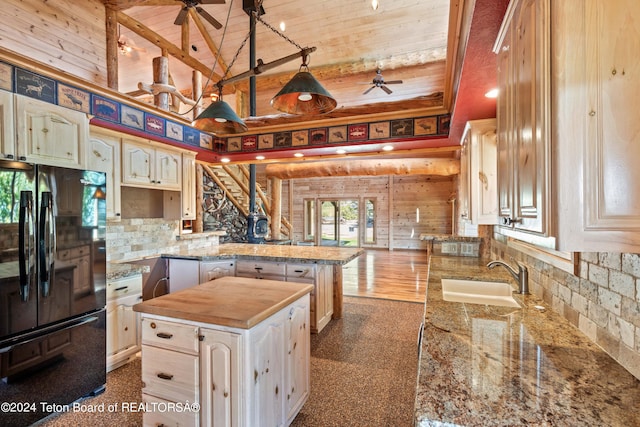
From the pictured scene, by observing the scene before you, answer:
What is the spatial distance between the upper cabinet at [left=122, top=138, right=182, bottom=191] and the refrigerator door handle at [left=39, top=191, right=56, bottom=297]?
1.19 meters

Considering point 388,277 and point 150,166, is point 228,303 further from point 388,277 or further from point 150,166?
point 388,277

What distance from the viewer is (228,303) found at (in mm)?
1673

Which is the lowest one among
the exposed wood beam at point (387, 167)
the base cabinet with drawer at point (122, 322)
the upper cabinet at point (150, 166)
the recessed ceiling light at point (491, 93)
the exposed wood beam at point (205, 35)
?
the base cabinet with drawer at point (122, 322)

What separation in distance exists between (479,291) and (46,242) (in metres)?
3.07

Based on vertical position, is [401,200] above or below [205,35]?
below

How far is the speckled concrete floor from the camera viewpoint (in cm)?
200

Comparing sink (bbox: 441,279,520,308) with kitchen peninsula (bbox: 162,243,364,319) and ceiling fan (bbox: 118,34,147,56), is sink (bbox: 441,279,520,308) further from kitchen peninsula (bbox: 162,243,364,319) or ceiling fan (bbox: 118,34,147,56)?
ceiling fan (bbox: 118,34,147,56)

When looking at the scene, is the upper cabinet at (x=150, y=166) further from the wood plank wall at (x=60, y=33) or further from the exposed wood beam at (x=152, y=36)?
the exposed wood beam at (x=152, y=36)

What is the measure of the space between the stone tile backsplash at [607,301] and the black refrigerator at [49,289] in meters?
2.95

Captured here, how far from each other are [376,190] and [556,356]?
9.63m

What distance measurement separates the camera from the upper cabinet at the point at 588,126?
70 centimetres

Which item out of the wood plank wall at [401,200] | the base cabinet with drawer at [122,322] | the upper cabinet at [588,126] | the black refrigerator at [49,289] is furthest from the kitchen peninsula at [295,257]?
the wood plank wall at [401,200]

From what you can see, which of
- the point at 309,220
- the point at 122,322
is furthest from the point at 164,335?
the point at 309,220

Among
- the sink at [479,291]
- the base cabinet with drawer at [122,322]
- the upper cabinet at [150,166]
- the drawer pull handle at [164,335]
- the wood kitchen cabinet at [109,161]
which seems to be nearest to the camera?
the drawer pull handle at [164,335]
